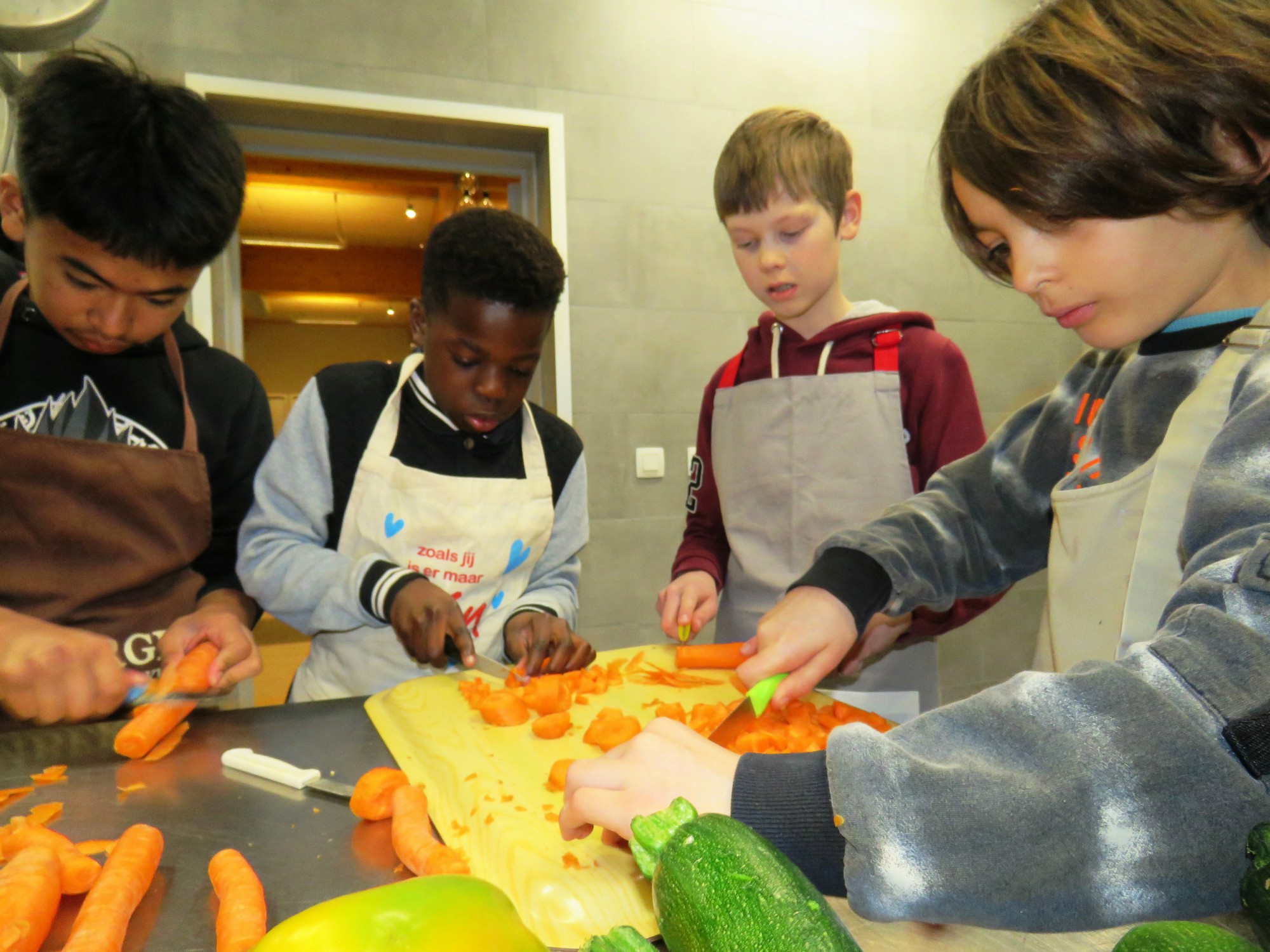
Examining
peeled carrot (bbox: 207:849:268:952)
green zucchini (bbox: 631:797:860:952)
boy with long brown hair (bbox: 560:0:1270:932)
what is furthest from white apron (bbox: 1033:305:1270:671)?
peeled carrot (bbox: 207:849:268:952)

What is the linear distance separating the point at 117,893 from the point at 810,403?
5.05ft

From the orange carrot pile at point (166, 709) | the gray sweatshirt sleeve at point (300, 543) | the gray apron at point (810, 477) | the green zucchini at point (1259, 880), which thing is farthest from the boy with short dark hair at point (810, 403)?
the green zucchini at point (1259, 880)

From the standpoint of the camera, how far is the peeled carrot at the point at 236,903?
719mm

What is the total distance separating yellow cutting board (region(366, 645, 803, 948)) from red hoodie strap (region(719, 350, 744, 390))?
0.80 meters

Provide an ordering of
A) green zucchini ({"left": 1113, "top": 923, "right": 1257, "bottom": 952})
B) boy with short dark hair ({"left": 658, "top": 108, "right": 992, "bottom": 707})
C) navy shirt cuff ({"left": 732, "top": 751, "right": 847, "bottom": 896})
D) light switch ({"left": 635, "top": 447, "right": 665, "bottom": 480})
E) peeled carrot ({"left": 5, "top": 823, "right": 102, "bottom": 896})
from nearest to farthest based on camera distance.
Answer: green zucchini ({"left": 1113, "top": 923, "right": 1257, "bottom": 952}), navy shirt cuff ({"left": 732, "top": 751, "right": 847, "bottom": 896}), peeled carrot ({"left": 5, "top": 823, "right": 102, "bottom": 896}), boy with short dark hair ({"left": 658, "top": 108, "right": 992, "bottom": 707}), light switch ({"left": 635, "top": 447, "right": 665, "bottom": 480})

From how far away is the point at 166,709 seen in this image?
1.21m

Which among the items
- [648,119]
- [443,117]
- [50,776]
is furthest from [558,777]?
[648,119]

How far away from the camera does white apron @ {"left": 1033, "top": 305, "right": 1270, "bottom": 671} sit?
2.68ft

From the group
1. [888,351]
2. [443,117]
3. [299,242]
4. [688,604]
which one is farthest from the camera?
[299,242]

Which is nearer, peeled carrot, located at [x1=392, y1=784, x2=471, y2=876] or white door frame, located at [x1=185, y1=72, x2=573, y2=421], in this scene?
peeled carrot, located at [x1=392, y1=784, x2=471, y2=876]

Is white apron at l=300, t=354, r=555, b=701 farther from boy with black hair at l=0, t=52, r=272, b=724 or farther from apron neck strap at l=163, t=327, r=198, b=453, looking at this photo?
apron neck strap at l=163, t=327, r=198, b=453

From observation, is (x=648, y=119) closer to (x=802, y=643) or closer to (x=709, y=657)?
(x=709, y=657)

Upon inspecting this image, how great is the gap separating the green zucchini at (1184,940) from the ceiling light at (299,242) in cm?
692

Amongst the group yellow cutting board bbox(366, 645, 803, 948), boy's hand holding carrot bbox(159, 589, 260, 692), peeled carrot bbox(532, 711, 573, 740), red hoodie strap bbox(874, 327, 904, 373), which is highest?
red hoodie strap bbox(874, 327, 904, 373)
